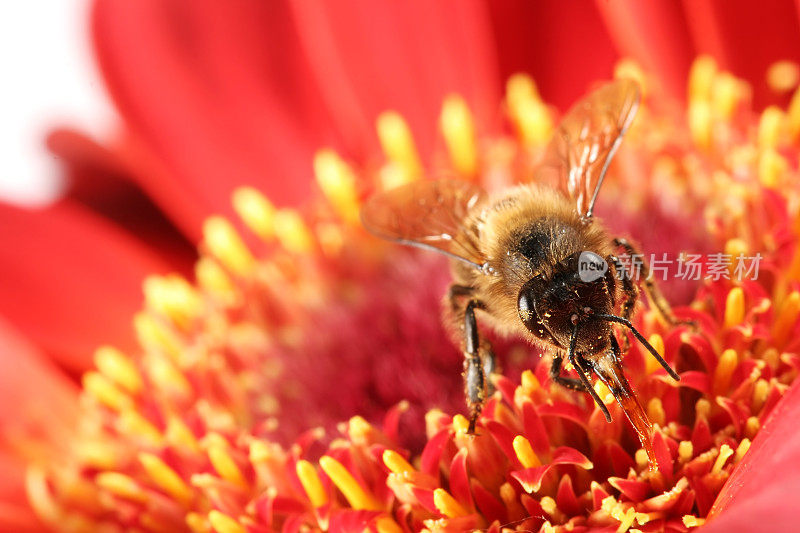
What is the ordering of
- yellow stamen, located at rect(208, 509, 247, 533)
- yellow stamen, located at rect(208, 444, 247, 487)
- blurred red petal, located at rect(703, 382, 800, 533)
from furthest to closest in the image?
1. yellow stamen, located at rect(208, 444, 247, 487)
2. yellow stamen, located at rect(208, 509, 247, 533)
3. blurred red petal, located at rect(703, 382, 800, 533)

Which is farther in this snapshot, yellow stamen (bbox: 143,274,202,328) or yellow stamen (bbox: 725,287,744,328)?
yellow stamen (bbox: 143,274,202,328)

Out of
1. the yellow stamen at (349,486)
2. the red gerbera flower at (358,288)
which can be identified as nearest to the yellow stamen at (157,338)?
the red gerbera flower at (358,288)

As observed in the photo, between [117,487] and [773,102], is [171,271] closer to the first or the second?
[117,487]

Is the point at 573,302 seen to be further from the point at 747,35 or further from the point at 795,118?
the point at 747,35

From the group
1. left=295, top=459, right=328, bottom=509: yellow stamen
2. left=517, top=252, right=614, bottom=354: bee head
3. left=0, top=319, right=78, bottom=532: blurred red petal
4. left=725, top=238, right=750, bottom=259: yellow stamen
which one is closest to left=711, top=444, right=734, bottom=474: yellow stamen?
left=517, top=252, right=614, bottom=354: bee head

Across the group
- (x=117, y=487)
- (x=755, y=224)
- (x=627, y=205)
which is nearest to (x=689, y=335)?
(x=755, y=224)

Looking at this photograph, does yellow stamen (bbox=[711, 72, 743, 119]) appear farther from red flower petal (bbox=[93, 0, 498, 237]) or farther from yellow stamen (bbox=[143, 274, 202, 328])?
yellow stamen (bbox=[143, 274, 202, 328])

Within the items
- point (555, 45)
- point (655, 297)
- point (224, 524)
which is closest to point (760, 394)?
point (655, 297)
